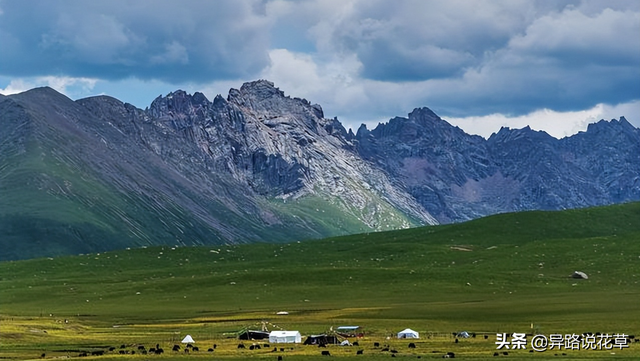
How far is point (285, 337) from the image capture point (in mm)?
125312

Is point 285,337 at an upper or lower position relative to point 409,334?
upper

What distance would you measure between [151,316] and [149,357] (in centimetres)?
7831

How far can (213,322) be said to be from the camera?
529 feet

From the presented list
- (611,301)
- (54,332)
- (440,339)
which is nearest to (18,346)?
(54,332)

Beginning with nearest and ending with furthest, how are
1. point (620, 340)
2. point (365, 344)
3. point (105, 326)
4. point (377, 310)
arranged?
point (620, 340) < point (365, 344) < point (105, 326) < point (377, 310)

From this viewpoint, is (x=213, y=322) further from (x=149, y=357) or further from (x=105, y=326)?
(x=149, y=357)

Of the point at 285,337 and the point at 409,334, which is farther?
the point at 285,337

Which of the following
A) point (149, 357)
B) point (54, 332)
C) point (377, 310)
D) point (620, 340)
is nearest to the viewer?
point (149, 357)

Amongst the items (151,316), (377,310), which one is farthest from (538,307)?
(151,316)

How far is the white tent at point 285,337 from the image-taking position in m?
125

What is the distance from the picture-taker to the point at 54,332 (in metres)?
142

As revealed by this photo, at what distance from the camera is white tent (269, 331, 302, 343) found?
12475 centimetres

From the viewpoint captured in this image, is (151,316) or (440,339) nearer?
(440,339)

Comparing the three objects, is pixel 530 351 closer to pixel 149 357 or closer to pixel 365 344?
pixel 365 344
